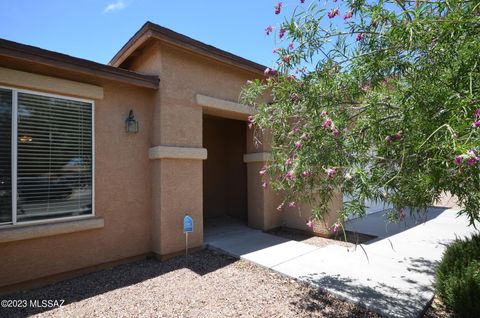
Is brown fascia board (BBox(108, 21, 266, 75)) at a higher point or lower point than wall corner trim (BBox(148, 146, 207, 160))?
higher

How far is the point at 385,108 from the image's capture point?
266 cm

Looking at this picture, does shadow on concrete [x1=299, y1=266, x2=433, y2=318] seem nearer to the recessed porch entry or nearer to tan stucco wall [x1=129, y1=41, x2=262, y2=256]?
tan stucco wall [x1=129, y1=41, x2=262, y2=256]

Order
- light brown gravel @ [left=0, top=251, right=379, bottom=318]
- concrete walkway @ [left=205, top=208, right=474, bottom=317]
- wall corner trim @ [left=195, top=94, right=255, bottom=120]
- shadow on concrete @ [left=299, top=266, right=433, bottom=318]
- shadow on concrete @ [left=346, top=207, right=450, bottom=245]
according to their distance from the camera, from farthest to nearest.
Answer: shadow on concrete @ [left=346, top=207, right=450, bottom=245] → wall corner trim @ [left=195, top=94, right=255, bottom=120] → concrete walkway @ [left=205, top=208, right=474, bottom=317] → light brown gravel @ [left=0, top=251, right=379, bottom=318] → shadow on concrete @ [left=299, top=266, right=433, bottom=318]

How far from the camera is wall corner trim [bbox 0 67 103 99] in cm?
413

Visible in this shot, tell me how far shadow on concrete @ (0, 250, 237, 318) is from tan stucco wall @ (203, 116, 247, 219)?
3.70 metres

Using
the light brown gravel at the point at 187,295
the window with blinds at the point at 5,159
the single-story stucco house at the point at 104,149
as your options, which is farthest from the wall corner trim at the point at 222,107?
the light brown gravel at the point at 187,295

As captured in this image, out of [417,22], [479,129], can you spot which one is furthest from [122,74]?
[479,129]

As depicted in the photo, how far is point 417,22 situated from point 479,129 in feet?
3.06

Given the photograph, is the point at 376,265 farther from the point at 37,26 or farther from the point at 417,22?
the point at 37,26

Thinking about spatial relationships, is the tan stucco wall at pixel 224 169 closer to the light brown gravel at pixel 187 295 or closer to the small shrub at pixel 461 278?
the light brown gravel at pixel 187 295

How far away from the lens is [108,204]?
5.13 meters

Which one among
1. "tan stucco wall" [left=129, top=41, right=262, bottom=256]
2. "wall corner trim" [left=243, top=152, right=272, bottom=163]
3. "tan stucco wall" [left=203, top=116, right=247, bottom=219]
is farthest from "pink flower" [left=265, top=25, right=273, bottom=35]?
"tan stucco wall" [left=203, top=116, right=247, bottom=219]

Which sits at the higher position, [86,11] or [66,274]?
[86,11]

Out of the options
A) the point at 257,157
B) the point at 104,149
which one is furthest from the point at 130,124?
the point at 257,157
